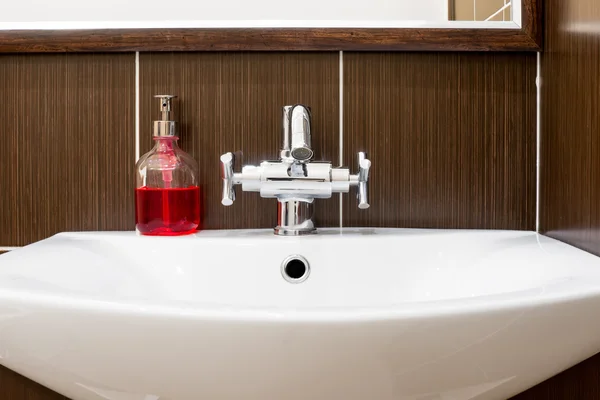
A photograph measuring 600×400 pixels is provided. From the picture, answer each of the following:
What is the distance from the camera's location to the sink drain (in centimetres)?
73

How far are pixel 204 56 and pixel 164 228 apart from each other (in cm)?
26

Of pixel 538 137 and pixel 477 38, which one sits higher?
pixel 477 38

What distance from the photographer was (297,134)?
0.74 meters

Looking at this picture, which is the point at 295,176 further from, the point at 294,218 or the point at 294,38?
the point at 294,38

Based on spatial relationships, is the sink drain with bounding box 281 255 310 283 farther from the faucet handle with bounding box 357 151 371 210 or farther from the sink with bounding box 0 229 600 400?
the sink with bounding box 0 229 600 400

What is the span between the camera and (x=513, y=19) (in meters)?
0.83

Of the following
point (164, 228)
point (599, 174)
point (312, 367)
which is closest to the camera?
point (312, 367)

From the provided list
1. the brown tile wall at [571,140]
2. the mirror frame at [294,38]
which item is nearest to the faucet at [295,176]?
the mirror frame at [294,38]

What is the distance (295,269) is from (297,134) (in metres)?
0.18

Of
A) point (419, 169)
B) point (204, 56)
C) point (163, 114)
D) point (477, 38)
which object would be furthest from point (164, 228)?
point (477, 38)

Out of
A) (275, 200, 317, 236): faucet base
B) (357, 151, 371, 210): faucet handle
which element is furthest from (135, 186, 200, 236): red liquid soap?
(357, 151, 371, 210): faucet handle

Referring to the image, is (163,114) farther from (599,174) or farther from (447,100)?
(599,174)

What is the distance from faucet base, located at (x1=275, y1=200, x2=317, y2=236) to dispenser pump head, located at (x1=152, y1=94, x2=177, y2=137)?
7.1 inches

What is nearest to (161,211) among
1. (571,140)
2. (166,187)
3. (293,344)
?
(166,187)
